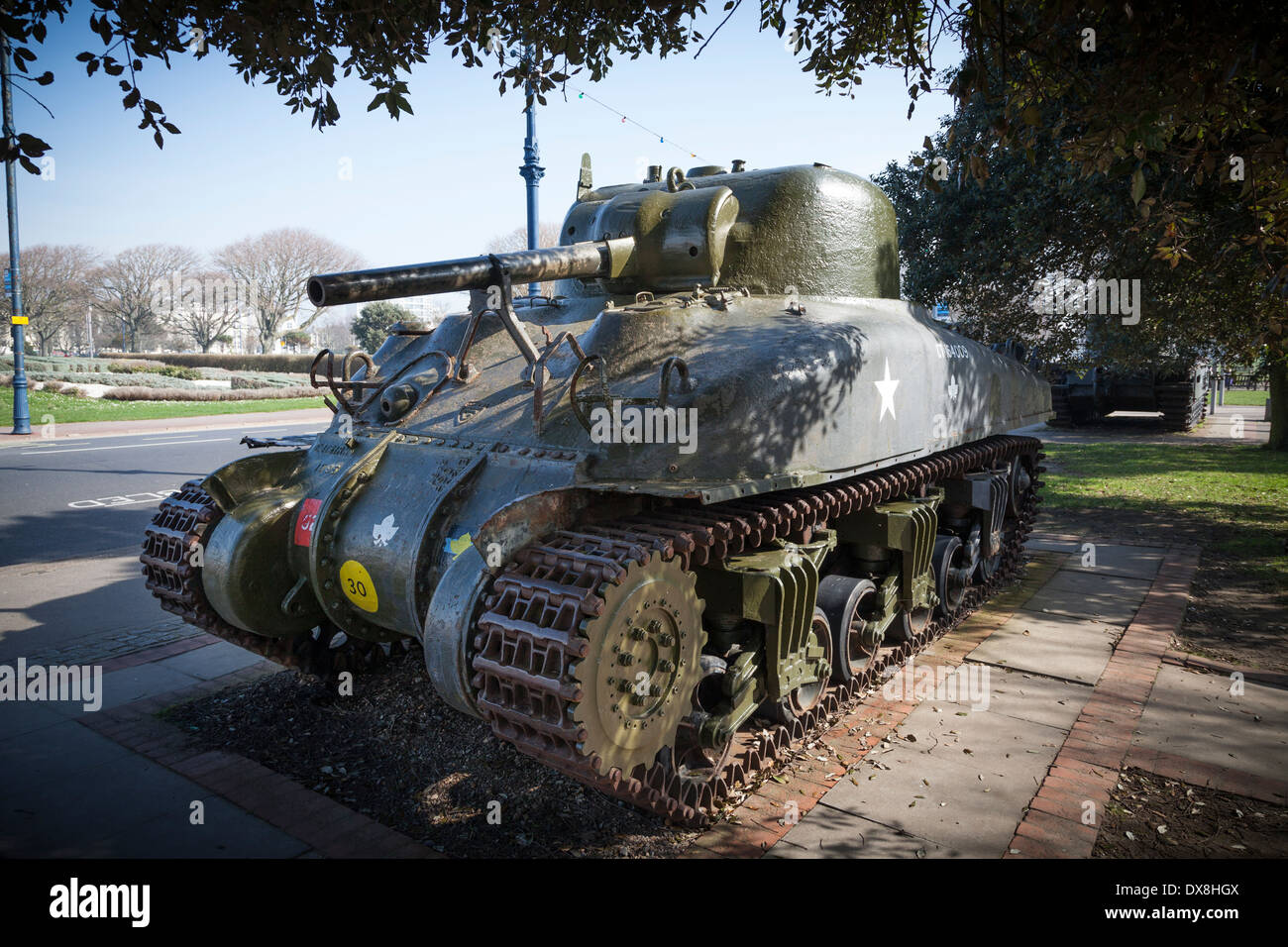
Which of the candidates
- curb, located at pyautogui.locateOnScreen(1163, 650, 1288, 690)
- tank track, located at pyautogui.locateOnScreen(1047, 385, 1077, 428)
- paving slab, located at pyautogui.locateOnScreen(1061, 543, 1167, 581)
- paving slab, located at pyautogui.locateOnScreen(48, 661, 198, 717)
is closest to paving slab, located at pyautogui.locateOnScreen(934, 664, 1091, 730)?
curb, located at pyautogui.locateOnScreen(1163, 650, 1288, 690)

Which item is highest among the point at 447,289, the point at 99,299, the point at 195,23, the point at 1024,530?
the point at 99,299

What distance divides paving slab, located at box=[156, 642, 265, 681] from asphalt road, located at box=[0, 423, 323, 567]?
12.8 feet

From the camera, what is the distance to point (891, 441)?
18.6 feet

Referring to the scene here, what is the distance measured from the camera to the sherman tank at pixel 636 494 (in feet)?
12.8

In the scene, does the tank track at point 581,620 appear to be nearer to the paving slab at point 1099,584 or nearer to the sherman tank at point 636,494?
the sherman tank at point 636,494

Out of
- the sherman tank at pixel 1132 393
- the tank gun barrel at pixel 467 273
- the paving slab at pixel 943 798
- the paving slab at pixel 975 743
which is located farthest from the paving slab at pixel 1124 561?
the sherman tank at pixel 1132 393

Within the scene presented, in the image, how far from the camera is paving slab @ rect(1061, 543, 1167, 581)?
9688mm

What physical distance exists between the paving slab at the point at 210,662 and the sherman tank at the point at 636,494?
945mm

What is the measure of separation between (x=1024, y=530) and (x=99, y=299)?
184ft

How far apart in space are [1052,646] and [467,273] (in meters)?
5.61

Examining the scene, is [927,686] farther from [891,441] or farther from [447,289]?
[447,289]

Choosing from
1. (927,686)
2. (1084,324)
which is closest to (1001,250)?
(1084,324)

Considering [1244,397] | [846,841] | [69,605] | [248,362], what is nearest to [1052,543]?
[846,841]

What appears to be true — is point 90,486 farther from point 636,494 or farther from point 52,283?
point 52,283
